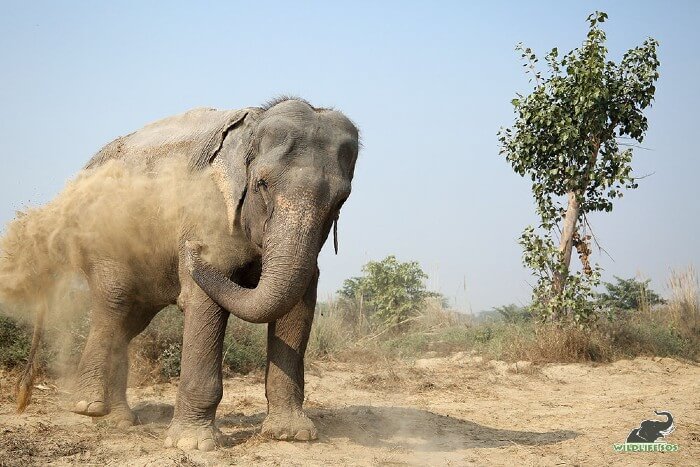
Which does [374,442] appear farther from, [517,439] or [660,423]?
[660,423]

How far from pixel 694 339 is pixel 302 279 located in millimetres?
12609

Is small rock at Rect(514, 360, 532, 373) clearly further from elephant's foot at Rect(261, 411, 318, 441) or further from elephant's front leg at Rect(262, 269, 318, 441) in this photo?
elephant's foot at Rect(261, 411, 318, 441)

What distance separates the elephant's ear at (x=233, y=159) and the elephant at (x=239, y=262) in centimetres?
1

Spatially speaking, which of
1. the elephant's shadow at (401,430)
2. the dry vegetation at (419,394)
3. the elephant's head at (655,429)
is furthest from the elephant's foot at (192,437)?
the elephant's head at (655,429)

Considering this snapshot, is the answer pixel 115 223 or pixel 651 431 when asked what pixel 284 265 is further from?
pixel 651 431

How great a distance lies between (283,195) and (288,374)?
190 cm

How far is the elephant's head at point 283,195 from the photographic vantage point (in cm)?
641

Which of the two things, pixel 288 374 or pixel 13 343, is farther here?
pixel 13 343

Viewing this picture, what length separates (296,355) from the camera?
746 cm

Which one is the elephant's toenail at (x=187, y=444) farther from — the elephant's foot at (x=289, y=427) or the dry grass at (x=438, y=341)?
the dry grass at (x=438, y=341)

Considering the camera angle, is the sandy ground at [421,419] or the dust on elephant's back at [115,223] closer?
the sandy ground at [421,419]

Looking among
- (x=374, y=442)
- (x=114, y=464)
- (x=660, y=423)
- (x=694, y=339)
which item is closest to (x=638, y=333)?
(x=694, y=339)

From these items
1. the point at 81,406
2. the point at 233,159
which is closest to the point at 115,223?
the point at 233,159

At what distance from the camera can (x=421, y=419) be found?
9.19 m
